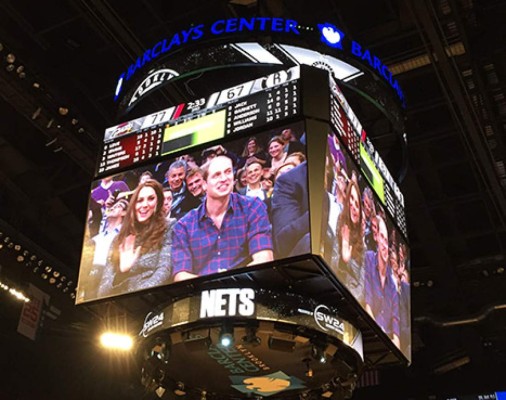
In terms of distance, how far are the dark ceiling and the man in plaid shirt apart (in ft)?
8.41

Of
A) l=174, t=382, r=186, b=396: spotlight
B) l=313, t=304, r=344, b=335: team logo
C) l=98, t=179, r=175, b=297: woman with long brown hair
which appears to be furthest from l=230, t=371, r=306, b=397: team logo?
l=98, t=179, r=175, b=297: woman with long brown hair

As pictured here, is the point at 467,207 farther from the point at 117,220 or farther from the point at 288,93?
the point at 117,220

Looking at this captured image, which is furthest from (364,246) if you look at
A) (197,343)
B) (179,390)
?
(179,390)

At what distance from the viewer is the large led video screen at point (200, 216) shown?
14.6ft

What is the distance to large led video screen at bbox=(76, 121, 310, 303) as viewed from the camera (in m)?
4.45

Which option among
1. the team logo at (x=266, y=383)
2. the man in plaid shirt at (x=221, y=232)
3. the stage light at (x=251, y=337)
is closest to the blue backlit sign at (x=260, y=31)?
the man in plaid shirt at (x=221, y=232)

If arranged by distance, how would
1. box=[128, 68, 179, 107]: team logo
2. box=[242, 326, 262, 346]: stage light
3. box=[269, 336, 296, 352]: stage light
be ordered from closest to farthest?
box=[242, 326, 262, 346]: stage light < box=[269, 336, 296, 352]: stage light < box=[128, 68, 179, 107]: team logo

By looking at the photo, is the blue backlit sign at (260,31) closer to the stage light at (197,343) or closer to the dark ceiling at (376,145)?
the dark ceiling at (376,145)

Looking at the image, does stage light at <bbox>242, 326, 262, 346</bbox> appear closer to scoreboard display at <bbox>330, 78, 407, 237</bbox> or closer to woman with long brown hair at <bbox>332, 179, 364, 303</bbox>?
woman with long brown hair at <bbox>332, 179, 364, 303</bbox>

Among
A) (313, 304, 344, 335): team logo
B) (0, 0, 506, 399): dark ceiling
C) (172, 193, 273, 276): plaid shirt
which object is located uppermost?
(0, 0, 506, 399): dark ceiling

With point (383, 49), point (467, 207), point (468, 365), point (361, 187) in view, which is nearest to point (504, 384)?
point (468, 365)

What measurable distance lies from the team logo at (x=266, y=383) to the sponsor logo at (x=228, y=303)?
0.98 m

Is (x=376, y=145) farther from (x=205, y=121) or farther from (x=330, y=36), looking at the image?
(x=205, y=121)

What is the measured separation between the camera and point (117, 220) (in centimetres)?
517
